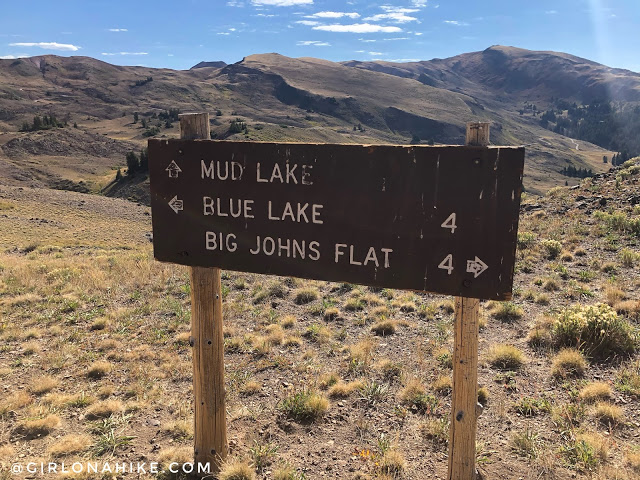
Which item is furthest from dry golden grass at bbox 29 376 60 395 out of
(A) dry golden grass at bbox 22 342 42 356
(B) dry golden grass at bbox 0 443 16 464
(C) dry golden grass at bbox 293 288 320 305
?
(C) dry golden grass at bbox 293 288 320 305

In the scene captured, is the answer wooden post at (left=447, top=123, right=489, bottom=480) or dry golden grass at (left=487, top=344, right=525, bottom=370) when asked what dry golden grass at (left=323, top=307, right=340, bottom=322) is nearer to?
dry golden grass at (left=487, top=344, right=525, bottom=370)

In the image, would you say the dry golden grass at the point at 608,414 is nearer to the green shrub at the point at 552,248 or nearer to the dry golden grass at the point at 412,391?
the dry golden grass at the point at 412,391

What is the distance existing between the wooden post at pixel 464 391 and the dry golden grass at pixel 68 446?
363cm

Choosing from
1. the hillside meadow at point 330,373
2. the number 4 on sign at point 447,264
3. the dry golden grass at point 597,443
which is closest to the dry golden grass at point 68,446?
the hillside meadow at point 330,373

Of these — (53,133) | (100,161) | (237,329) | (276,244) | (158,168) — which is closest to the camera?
(276,244)

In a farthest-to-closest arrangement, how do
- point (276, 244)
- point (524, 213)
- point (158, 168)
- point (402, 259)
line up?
point (524, 213), point (158, 168), point (276, 244), point (402, 259)

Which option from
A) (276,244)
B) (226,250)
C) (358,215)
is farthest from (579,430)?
(226,250)

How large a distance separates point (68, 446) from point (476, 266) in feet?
14.3

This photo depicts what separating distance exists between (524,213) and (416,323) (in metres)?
11.3

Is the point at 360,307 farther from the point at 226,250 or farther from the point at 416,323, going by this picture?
the point at 226,250

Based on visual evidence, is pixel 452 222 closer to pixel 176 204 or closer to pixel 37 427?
pixel 176 204

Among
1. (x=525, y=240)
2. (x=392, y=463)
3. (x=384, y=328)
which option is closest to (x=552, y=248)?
(x=525, y=240)

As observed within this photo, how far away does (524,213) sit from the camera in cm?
1725

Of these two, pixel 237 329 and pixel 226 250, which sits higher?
pixel 226 250
